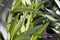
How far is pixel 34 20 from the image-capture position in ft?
3.17

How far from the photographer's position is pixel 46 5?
3.83 ft

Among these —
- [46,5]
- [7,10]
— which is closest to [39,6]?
[46,5]

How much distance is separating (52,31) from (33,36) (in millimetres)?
188

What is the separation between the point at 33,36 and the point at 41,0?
0.30 m

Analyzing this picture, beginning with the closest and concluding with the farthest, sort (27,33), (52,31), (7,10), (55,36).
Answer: (7,10)
(27,33)
(55,36)
(52,31)

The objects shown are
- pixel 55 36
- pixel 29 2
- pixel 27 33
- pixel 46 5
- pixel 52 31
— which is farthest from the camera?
pixel 46 5

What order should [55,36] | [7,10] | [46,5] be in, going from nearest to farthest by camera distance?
[7,10], [55,36], [46,5]

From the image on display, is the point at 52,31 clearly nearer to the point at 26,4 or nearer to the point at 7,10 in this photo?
the point at 26,4

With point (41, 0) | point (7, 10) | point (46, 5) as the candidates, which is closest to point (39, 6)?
point (41, 0)

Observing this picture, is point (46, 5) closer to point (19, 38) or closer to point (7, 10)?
point (19, 38)

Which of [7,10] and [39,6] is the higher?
[7,10]

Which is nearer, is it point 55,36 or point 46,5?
point 55,36

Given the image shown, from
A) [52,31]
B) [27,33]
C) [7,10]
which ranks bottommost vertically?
[52,31]

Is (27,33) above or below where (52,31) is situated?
above
